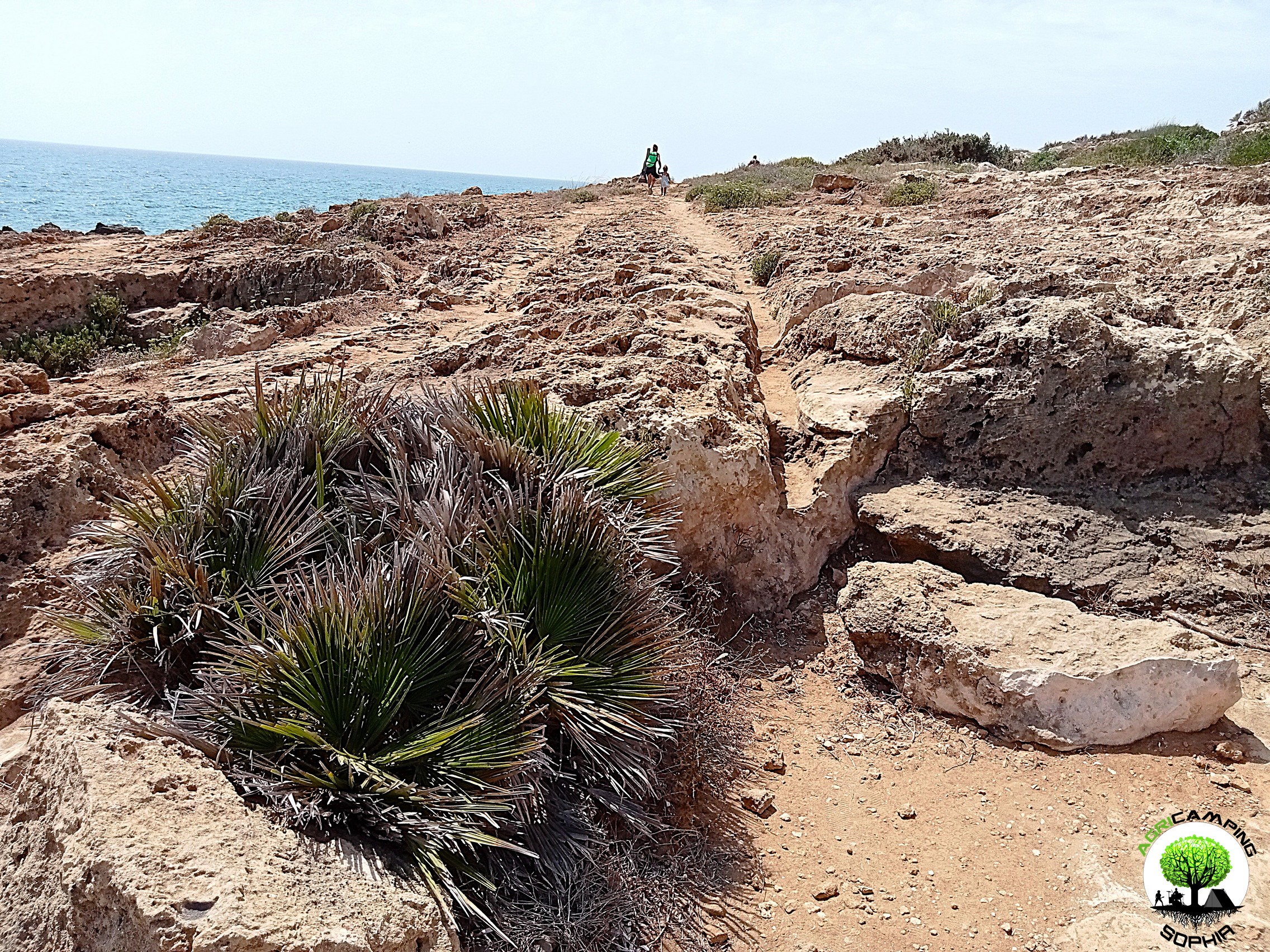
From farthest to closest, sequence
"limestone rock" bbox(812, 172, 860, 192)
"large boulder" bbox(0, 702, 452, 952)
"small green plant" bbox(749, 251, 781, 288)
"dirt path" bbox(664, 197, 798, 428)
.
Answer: "limestone rock" bbox(812, 172, 860, 192)
"small green plant" bbox(749, 251, 781, 288)
"dirt path" bbox(664, 197, 798, 428)
"large boulder" bbox(0, 702, 452, 952)

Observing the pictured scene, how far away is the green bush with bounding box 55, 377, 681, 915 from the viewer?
256cm

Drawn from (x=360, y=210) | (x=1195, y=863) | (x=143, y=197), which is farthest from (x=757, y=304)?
(x=143, y=197)

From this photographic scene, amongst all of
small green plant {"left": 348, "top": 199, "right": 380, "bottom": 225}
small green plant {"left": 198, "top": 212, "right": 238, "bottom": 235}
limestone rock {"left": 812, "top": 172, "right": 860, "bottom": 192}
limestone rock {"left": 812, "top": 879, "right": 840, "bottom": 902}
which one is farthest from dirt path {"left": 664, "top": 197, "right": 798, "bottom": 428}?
small green plant {"left": 198, "top": 212, "right": 238, "bottom": 235}

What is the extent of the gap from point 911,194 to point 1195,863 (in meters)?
13.4

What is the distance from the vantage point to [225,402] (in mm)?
4754

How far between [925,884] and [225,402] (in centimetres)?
442

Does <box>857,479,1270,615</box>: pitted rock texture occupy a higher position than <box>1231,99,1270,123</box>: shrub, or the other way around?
<box>1231,99,1270,123</box>: shrub

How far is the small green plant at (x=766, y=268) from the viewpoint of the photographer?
34.5ft

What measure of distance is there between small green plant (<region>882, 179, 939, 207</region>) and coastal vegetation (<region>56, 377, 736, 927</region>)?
490 inches

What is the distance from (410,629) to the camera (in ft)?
9.35

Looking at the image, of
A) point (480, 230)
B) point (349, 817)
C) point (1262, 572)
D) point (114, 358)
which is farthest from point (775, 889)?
point (480, 230)

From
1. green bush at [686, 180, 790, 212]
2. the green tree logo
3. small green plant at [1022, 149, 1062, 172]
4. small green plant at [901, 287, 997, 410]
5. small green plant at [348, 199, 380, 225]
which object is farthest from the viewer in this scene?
small green plant at [1022, 149, 1062, 172]

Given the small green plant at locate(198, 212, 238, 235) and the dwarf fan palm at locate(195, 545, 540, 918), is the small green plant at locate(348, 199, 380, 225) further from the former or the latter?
the dwarf fan palm at locate(195, 545, 540, 918)

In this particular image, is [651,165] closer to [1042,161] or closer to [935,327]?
[1042,161]
